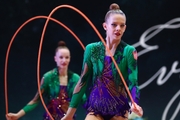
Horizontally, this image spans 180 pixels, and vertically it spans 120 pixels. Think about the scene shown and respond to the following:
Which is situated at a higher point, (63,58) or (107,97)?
(63,58)

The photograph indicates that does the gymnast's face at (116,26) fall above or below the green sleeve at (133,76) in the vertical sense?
above

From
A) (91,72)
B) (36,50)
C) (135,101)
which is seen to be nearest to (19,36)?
(36,50)

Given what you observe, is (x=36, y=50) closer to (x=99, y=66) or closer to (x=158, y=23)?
(x=158, y=23)

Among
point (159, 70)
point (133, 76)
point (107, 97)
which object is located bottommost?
point (159, 70)

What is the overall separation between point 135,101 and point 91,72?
40 cm

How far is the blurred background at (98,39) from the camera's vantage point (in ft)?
16.4

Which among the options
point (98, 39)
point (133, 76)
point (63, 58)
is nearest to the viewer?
point (133, 76)

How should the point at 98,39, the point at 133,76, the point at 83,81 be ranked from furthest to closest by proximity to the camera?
the point at 98,39, the point at 83,81, the point at 133,76

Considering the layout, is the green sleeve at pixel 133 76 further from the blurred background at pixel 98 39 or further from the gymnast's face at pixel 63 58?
the blurred background at pixel 98 39

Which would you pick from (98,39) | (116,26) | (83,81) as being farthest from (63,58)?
(116,26)

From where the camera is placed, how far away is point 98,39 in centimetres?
502

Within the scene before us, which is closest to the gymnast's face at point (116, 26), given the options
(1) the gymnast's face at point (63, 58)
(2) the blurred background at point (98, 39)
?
(1) the gymnast's face at point (63, 58)

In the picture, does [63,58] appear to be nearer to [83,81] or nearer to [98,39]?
[98,39]

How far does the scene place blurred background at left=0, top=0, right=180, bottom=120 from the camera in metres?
5.00
